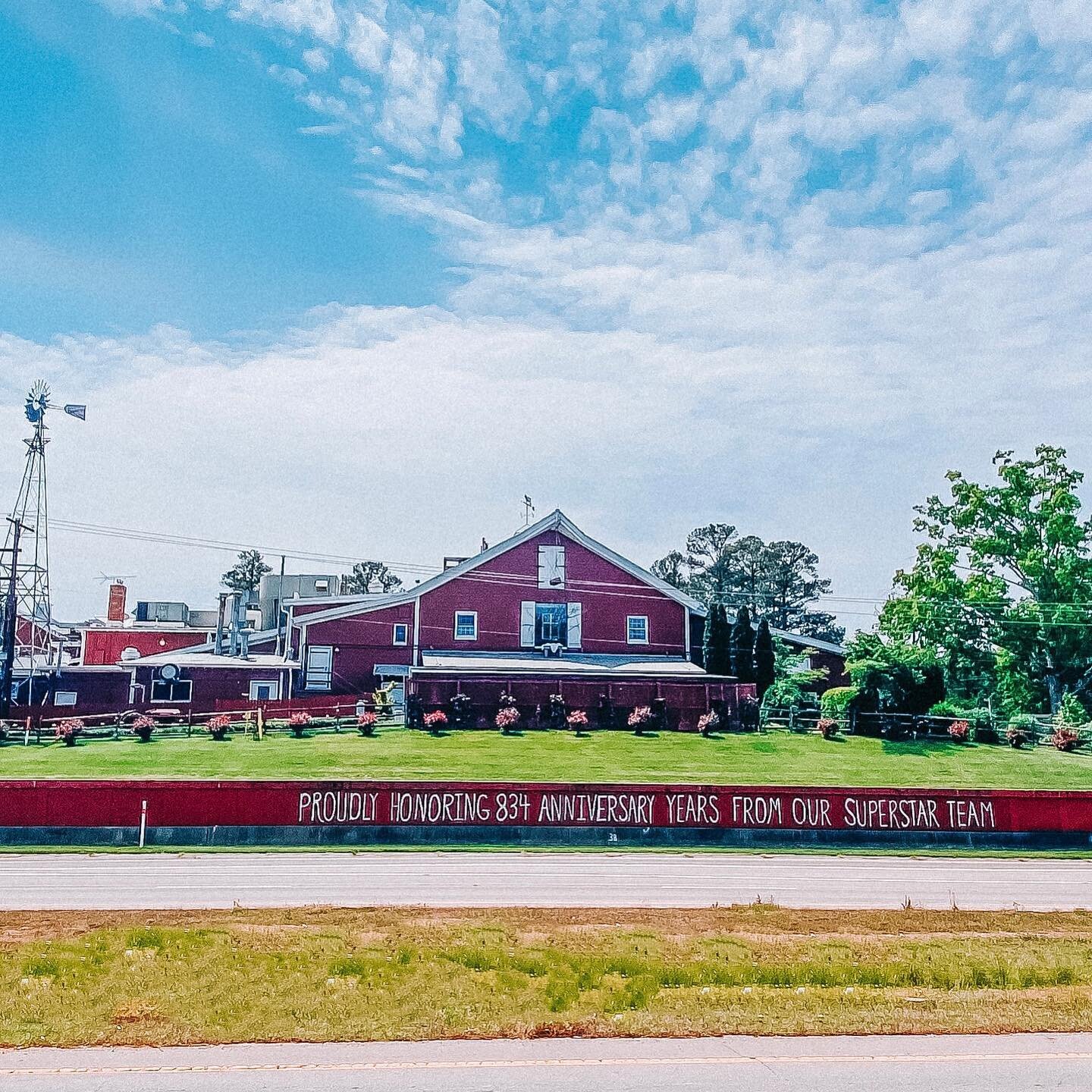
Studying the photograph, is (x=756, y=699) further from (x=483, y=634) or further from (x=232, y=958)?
(x=232, y=958)

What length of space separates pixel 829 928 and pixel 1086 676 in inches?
1921

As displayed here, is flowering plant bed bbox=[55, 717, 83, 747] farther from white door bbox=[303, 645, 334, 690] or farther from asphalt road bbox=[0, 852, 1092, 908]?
asphalt road bbox=[0, 852, 1092, 908]

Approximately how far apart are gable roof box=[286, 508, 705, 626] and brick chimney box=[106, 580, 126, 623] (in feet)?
101

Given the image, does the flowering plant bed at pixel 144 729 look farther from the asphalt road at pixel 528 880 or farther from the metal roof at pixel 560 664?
the asphalt road at pixel 528 880

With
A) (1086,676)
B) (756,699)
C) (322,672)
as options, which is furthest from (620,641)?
(1086,676)

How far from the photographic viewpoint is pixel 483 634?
56094mm

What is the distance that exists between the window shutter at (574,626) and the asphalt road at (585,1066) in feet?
149

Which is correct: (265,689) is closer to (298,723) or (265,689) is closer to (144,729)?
(298,723)

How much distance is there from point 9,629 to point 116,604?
32304 mm

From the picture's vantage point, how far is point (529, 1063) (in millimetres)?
10508

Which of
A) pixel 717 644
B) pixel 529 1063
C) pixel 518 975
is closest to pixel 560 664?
pixel 717 644

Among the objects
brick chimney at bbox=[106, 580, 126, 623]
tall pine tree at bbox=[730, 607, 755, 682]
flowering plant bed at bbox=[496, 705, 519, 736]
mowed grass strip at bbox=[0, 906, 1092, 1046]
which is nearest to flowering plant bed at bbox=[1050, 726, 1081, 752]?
tall pine tree at bbox=[730, 607, 755, 682]

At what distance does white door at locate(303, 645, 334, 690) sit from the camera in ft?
177

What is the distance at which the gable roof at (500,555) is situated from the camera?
54.7 m
